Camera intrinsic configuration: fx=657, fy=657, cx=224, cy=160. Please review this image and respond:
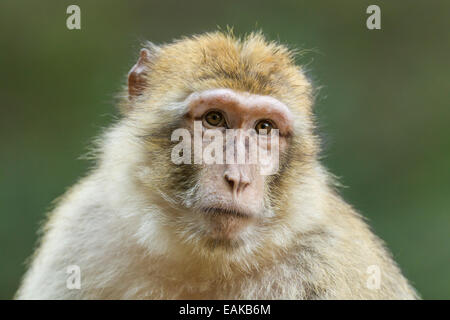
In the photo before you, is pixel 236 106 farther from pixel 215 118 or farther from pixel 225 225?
pixel 225 225

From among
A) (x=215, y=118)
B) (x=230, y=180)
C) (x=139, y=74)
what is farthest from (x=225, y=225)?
(x=139, y=74)

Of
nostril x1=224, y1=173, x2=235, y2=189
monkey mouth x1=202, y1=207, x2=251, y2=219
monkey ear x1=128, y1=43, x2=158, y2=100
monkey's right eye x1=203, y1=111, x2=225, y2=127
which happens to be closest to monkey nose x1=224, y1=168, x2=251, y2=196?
nostril x1=224, y1=173, x2=235, y2=189

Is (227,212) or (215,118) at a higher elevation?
(215,118)

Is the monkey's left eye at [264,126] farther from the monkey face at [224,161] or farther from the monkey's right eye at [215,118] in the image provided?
the monkey's right eye at [215,118]
